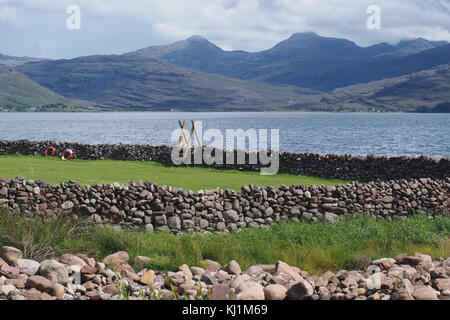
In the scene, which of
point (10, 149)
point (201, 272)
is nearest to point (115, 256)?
point (201, 272)

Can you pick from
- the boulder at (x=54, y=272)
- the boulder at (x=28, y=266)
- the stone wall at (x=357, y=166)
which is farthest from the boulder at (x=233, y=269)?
the stone wall at (x=357, y=166)

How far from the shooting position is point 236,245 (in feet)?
33.0

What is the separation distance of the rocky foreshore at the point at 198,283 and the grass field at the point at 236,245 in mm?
675

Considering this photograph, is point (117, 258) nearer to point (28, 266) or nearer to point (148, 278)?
point (148, 278)

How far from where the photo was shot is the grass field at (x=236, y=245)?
29.4 feet

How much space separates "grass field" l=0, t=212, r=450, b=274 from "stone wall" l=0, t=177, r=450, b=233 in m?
1.39

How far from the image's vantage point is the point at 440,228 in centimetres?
1383

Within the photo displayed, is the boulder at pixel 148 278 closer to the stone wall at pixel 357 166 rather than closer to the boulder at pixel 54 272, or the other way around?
the boulder at pixel 54 272

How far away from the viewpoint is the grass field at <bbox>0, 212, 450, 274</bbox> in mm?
8953

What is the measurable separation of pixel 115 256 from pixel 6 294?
2321 mm

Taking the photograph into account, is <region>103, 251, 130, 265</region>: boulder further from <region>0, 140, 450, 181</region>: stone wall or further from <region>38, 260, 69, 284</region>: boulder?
<region>0, 140, 450, 181</region>: stone wall

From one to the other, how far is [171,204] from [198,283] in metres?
6.26
